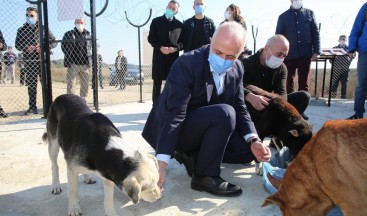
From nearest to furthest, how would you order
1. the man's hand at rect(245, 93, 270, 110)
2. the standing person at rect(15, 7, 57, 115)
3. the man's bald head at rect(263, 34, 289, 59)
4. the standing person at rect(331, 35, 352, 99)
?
the man's hand at rect(245, 93, 270, 110) → the man's bald head at rect(263, 34, 289, 59) → the standing person at rect(15, 7, 57, 115) → the standing person at rect(331, 35, 352, 99)

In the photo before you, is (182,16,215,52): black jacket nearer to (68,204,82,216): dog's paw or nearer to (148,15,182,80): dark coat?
(148,15,182,80): dark coat

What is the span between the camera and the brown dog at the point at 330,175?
1.89 m

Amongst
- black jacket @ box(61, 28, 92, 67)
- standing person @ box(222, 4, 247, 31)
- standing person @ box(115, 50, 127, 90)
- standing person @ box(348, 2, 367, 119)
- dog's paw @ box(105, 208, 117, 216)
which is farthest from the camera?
standing person @ box(115, 50, 127, 90)

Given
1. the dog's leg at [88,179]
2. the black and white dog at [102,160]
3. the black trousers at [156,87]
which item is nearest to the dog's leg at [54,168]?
the black and white dog at [102,160]

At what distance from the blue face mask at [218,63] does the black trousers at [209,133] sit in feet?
1.04

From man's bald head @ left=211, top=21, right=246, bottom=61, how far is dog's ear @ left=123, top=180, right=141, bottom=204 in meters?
1.31

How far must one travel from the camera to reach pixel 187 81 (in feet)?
9.96

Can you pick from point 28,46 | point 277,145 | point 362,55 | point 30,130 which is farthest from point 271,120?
point 28,46

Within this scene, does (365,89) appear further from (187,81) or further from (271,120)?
(187,81)

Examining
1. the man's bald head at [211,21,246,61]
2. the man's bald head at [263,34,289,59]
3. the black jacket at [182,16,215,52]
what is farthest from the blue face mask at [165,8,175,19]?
the man's bald head at [211,21,246,61]

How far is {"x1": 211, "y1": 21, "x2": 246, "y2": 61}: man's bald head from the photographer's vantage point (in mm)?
2875

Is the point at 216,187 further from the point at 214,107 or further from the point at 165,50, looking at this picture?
the point at 165,50

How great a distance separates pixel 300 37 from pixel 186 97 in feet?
14.3

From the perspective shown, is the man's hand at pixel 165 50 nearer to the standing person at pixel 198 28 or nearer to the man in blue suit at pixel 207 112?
the standing person at pixel 198 28
